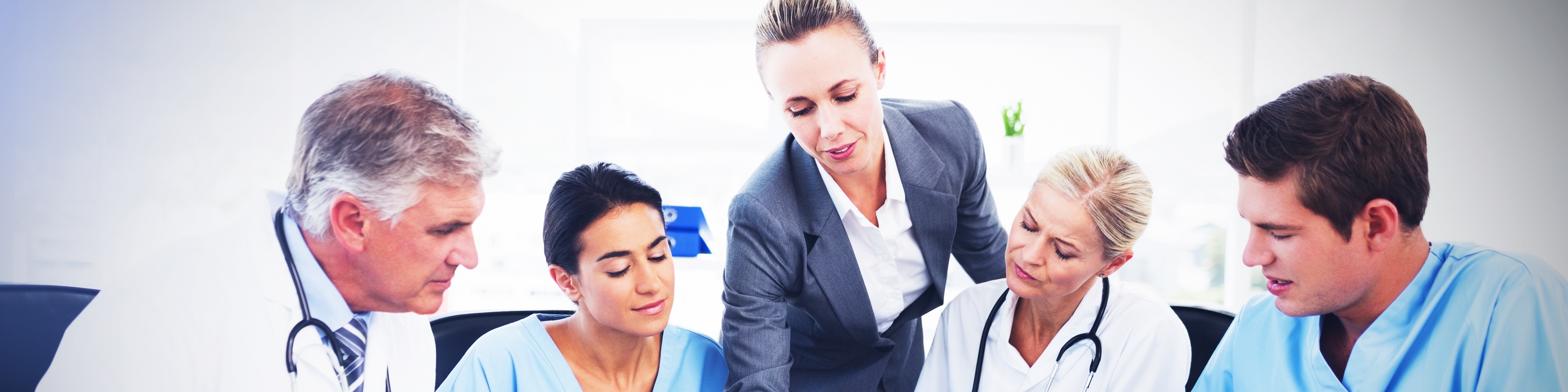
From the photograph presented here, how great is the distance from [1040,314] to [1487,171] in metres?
1.64

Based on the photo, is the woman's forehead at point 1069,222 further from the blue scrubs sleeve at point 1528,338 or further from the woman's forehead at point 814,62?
the blue scrubs sleeve at point 1528,338

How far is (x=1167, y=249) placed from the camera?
3.62m

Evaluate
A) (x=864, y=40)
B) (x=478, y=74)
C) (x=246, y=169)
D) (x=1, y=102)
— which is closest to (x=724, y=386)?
(x=864, y=40)

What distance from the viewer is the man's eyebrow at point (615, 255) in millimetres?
1521

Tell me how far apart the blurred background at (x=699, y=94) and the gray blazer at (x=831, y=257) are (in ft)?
2.85

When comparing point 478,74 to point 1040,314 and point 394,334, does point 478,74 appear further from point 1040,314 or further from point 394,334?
point 1040,314

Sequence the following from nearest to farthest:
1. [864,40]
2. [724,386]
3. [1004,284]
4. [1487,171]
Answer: [864,40], [724,386], [1004,284], [1487,171]

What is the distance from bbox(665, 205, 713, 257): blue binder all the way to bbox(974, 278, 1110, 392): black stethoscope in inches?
29.6

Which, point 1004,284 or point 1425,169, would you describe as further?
point 1004,284

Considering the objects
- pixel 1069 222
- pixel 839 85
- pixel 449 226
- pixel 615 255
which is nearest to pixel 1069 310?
pixel 1069 222

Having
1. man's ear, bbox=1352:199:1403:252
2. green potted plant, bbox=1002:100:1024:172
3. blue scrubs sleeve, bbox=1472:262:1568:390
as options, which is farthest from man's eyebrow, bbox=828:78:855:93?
green potted plant, bbox=1002:100:1024:172

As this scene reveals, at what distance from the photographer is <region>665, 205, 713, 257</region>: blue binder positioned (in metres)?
1.92

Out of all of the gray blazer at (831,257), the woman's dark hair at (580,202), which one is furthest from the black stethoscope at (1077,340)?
the woman's dark hair at (580,202)

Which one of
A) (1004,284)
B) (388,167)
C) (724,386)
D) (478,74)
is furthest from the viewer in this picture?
(478,74)
